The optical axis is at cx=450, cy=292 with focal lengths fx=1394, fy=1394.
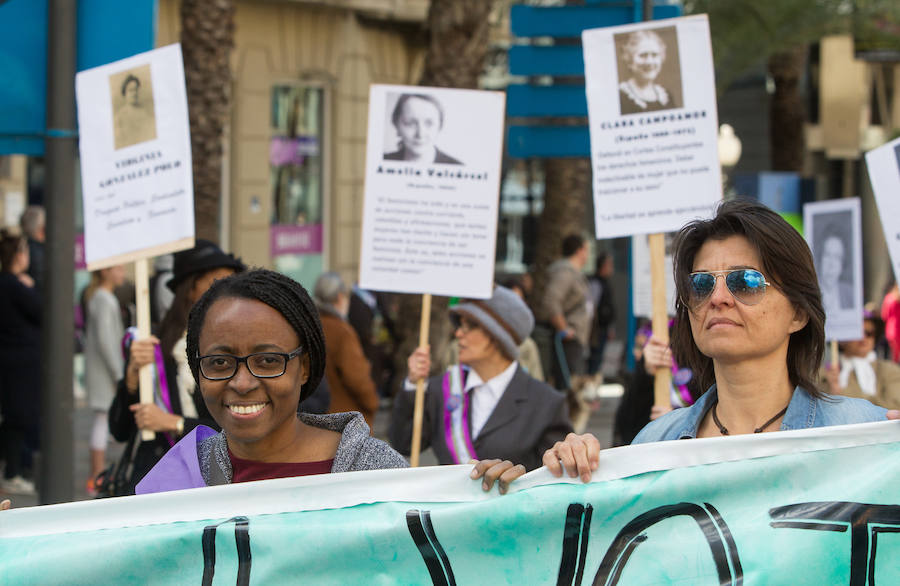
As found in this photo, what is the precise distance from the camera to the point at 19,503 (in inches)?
369

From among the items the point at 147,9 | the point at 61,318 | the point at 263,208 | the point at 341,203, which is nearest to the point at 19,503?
the point at 61,318

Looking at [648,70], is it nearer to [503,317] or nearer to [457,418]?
[503,317]

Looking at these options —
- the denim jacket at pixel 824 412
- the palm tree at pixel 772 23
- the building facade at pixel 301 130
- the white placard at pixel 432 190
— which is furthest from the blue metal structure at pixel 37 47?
the palm tree at pixel 772 23

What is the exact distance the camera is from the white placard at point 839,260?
28.1 feet

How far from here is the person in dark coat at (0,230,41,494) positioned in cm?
1007

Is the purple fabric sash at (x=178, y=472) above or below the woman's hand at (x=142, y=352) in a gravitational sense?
below

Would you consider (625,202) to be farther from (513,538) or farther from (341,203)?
(341,203)

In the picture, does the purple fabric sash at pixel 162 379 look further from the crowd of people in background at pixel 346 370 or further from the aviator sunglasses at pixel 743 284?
the aviator sunglasses at pixel 743 284

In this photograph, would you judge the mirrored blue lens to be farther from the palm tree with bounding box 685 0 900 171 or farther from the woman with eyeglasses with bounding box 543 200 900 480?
the palm tree with bounding box 685 0 900 171

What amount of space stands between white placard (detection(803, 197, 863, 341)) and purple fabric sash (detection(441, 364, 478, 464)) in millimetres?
3274

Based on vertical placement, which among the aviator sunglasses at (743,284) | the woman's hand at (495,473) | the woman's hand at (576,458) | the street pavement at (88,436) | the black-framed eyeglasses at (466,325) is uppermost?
the aviator sunglasses at (743,284)

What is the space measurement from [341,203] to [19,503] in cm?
1033

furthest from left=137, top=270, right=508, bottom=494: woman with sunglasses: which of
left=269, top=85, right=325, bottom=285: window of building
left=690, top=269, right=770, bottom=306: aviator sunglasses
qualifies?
left=269, top=85, right=325, bottom=285: window of building

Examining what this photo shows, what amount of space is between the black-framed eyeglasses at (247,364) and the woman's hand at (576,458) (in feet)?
2.09
